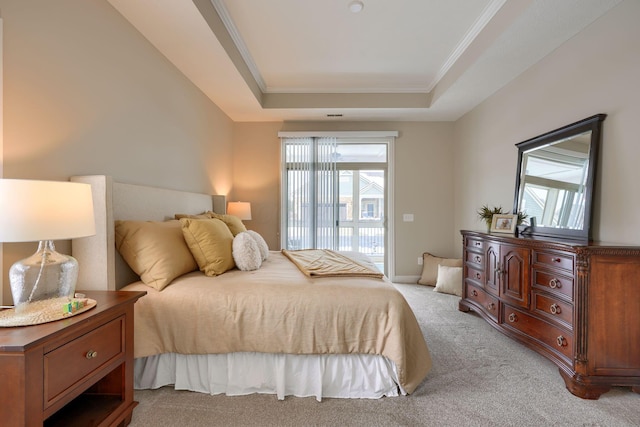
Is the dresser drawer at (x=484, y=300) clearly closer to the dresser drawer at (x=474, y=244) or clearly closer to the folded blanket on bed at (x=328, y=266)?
the dresser drawer at (x=474, y=244)

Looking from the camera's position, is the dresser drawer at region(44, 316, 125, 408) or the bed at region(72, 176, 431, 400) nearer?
the dresser drawer at region(44, 316, 125, 408)

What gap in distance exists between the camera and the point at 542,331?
1974 millimetres

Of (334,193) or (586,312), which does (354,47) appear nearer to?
(334,193)

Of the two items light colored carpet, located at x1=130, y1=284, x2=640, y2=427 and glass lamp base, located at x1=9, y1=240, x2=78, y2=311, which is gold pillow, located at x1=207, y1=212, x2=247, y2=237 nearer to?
light colored carpet, located at x1=130, y1=284, x2=640, y2=427

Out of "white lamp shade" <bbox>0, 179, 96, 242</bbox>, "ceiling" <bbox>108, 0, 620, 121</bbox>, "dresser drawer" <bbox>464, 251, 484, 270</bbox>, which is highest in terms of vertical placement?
"ceiling" <bbox>108, 0, 620, 121</bbox>

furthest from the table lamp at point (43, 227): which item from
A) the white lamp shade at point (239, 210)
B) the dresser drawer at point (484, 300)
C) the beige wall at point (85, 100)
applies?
the dresser drawer at point (484, 300)

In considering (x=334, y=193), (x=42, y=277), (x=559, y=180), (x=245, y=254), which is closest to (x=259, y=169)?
(x=334, y=193)

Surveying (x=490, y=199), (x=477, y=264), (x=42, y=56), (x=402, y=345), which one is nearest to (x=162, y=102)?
(x=42, y=56)

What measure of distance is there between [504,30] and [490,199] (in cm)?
185

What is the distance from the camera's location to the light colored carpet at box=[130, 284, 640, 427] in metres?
1.49

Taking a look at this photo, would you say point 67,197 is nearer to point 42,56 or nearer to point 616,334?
point 42,56

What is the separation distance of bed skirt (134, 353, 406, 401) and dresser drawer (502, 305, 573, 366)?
1103 mm

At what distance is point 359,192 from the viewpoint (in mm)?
4430

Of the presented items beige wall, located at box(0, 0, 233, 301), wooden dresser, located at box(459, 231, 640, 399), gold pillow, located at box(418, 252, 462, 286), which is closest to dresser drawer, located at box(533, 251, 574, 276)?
wooden dresser, located at box(459, 231, 640, 399)
